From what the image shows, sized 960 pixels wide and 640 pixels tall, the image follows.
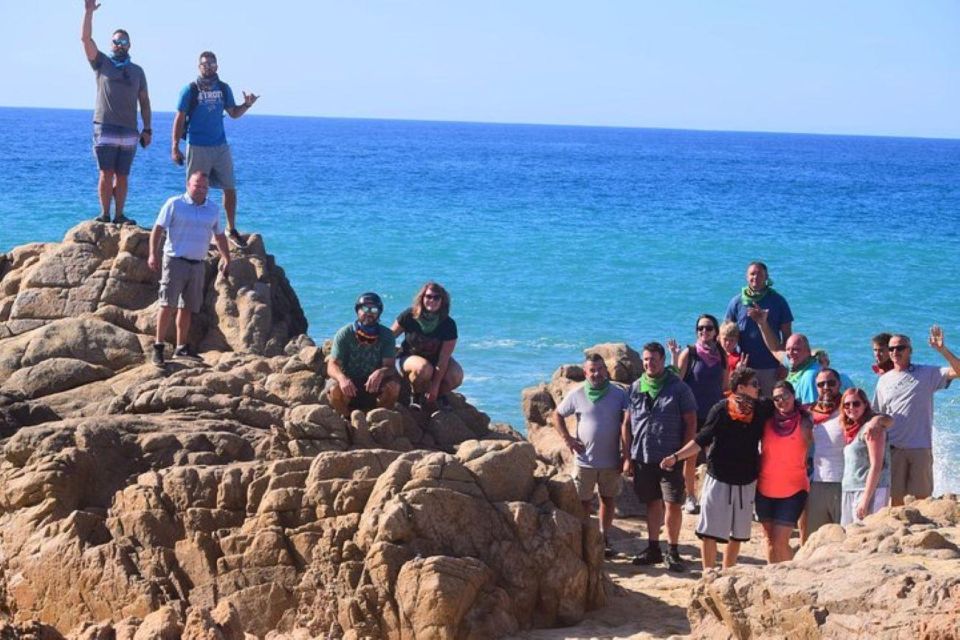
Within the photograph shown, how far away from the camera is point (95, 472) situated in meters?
10.1

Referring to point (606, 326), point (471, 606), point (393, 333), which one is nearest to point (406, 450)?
point (393, 333)

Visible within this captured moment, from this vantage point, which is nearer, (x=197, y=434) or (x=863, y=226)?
(x=197, y=434)

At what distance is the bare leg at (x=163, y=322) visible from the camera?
12.5 m

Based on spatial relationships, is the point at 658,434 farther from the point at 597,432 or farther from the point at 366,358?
the point at 366,358

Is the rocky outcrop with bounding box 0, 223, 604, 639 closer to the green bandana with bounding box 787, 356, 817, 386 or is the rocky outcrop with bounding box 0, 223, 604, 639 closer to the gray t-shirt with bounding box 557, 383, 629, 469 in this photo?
the gray t-shirt with bounding box 557, 383, 629, 469

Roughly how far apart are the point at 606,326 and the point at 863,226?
25.4m

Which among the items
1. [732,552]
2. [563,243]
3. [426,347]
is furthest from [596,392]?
[563,243]

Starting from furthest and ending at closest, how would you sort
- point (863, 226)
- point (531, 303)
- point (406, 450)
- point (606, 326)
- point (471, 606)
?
point (863, 226), point (531, 303), point (606, 326), point (406, 450), point (471, 606)

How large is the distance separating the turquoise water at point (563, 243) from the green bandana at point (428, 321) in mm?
9685

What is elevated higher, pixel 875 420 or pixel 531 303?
pixel 875 420

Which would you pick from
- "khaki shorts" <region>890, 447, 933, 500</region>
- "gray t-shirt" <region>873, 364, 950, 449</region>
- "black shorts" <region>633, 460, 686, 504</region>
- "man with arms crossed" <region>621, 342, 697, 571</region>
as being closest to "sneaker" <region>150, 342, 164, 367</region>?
"man with arms crossed" <region>621, 342, 697, 571</region>

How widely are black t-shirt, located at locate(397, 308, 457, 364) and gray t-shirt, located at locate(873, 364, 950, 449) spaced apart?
3534mm

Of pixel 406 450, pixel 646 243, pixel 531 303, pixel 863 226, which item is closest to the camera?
pixel 406 450

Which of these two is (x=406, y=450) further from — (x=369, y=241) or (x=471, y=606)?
(x=369, y=241)
